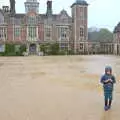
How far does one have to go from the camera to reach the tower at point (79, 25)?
240ft

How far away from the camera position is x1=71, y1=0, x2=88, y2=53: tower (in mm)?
73250

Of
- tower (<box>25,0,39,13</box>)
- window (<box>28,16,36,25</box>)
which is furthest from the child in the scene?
tower (<box>25,0,39,13</box>)

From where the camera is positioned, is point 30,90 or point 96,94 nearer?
point 96,94

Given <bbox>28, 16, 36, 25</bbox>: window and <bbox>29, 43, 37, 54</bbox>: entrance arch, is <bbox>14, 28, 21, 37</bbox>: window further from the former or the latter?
<bbox>29, 43, 37, 54</bbox>: entrance arch

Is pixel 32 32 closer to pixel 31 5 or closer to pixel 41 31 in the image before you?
pixel 41 31

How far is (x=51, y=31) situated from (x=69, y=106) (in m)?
63.1

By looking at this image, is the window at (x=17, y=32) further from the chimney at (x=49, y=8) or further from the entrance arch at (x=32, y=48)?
the chimney at (x=49, y=8)

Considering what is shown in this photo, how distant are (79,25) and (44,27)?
6879 millimetres

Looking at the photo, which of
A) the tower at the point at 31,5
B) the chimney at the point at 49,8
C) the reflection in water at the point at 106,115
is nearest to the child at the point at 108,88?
the reflection in water at the point at 106,115

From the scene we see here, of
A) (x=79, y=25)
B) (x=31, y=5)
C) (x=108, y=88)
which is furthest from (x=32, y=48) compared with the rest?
(x=108, y=88)

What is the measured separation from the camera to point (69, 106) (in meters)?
10.5

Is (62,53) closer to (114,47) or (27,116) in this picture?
(114,47)

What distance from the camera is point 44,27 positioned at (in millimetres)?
73188

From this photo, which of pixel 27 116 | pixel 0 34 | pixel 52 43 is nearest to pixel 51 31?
pixel 52 43
